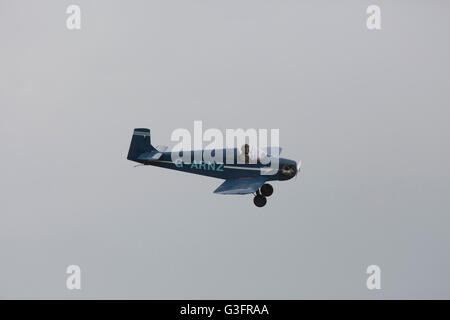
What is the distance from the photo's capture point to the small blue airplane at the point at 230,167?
17328 mm

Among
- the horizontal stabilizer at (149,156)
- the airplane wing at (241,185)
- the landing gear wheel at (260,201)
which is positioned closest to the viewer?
the airplane wing at (241,185)

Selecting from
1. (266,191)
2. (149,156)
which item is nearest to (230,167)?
(266,191)

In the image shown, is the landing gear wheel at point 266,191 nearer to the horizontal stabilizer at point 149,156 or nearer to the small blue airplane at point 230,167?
the small blue airplane at point 230,167

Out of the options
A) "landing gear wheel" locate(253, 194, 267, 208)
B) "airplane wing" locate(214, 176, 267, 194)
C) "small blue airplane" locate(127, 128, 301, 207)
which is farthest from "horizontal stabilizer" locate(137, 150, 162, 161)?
"landing gear wheel" locate(253, 194, 267, 208)

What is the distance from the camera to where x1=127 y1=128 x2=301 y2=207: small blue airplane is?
1733 centimetres

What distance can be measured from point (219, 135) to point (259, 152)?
98 cm

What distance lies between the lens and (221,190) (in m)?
16.9

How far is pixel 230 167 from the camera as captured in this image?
17750mm

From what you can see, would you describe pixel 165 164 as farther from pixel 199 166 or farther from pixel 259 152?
pixel 259 152

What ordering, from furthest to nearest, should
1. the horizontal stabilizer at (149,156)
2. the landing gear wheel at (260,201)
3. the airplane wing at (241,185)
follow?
the horizontal stabilizer at (149,156), the landing gear wheel at (260,201), the airplane wing at (241,185)

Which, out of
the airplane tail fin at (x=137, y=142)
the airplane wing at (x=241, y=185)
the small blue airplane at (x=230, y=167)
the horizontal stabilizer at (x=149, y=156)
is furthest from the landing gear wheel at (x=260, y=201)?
the airplane tail fin at (x=137, y=142)

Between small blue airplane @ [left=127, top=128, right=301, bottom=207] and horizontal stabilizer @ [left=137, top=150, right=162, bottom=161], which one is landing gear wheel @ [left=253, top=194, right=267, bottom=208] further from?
horizontal stabilizer @ [left=137, top=150, right=162, bottom=161]

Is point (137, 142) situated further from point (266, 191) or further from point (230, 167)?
point (266, 191)

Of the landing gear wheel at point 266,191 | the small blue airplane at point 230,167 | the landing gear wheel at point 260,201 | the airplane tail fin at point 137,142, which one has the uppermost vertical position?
the airplane tail fin at point 137,142
